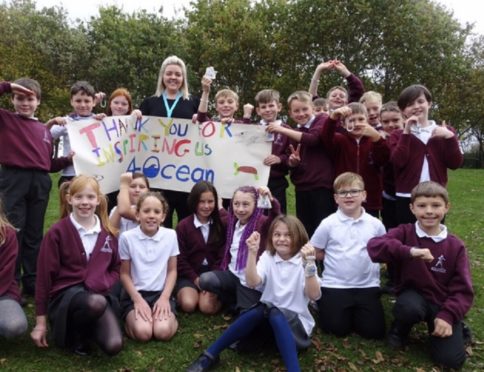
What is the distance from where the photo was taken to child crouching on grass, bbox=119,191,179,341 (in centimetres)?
488

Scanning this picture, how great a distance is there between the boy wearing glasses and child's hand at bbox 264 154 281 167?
1258 millimetres

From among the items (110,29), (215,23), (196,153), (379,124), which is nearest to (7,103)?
(110,29)

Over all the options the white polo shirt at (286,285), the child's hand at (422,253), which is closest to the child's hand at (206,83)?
the white polo shirt at (286,285)

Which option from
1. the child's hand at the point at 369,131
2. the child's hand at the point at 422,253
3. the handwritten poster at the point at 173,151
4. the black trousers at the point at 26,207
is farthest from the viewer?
the handwritten poster at the point at 173,151

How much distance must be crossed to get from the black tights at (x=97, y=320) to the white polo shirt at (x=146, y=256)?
0.61 m

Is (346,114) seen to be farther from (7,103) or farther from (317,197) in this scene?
(7,103)

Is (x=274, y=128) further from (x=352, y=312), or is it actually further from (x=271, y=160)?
(x=352, y=312)

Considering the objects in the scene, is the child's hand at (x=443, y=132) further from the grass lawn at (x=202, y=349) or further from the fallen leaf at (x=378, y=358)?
the fallen leaf at (x=378, y=358)

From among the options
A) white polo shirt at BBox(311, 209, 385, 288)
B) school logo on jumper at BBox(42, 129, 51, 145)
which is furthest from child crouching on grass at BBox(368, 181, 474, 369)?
school logo on jumper at BBox(42, 129, 51, 145)

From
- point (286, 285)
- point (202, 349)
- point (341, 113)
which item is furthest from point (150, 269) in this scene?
point (341, 113)

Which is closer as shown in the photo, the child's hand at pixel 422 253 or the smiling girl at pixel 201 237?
the child's hand at pixel 422 253

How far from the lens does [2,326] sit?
429cm

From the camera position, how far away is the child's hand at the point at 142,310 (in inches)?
189

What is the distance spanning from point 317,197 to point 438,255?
1778 mm
